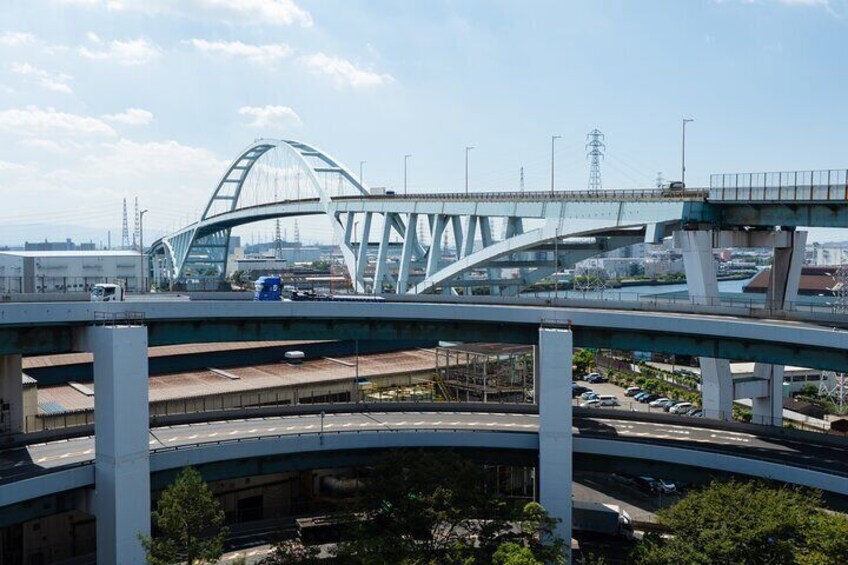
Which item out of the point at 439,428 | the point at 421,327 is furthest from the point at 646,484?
the point at 421,327

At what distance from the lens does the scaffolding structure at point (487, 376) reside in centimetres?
5106

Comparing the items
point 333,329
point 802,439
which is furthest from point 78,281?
point 802,439

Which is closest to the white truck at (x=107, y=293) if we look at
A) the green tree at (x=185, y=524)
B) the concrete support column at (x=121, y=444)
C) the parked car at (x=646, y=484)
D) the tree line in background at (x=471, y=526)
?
the concrete support column at (x=121, y=444)

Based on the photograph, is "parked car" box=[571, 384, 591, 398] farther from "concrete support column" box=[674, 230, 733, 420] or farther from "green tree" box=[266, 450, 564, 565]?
"green tree" box=[266, 450, 564, 565]

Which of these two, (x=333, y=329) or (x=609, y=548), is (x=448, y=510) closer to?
(x=609, y=548)

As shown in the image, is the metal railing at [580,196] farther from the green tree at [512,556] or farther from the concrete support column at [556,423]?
the green tree at [512,556]

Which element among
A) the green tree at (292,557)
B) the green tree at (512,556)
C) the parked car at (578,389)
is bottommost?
the parked car at (578,389)

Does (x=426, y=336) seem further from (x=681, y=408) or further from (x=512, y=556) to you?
(x=681, y=408)

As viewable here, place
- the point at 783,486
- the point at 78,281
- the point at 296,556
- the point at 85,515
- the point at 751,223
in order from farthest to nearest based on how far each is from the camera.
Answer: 1. the point at 78,281
2. the point at 751,223
3. the point at 85,515
4. the point at 783,486
5. the point at 296,556

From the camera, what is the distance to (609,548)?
32.1m

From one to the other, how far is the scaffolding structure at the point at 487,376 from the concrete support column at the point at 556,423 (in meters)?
18.3

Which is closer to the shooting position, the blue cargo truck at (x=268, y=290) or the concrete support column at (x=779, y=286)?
the concrete support column at (x=779, y=286)

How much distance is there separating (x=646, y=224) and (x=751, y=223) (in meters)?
6.10

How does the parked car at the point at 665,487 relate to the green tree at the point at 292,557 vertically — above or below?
below
